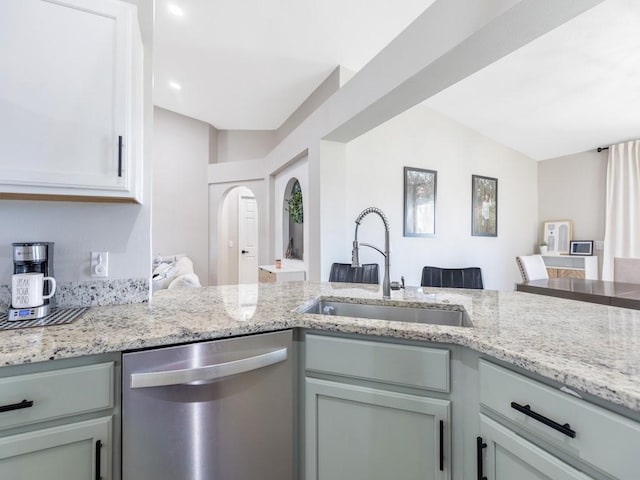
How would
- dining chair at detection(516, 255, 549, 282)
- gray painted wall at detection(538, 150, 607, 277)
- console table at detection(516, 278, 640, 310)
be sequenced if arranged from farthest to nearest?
gray painted wall at detection(538, 150, 607, 277) → dining chair at detection(516, 255, 549, 282) → console table at detection(516, 278, 640, 310)

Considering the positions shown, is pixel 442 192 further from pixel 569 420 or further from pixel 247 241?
pixel 247 241

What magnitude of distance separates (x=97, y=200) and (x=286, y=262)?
3567 mm

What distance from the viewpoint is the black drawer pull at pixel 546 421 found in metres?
0.66

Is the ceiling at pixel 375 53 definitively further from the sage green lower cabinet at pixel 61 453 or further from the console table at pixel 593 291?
the sage green lower cabinet at pixel 61 453

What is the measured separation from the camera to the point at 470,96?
3.89 m

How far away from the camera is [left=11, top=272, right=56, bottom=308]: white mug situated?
3.74 ft

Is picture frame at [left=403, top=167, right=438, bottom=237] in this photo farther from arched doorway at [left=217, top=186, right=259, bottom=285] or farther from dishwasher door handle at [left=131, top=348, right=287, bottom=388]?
arched doorway at [left=217, top=186, right=259, bottom=285]

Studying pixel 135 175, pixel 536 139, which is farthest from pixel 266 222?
pixel 536 139

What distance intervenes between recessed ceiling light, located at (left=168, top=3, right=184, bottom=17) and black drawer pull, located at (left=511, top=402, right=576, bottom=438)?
3.94m

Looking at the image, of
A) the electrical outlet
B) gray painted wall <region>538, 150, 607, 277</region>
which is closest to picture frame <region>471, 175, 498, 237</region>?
gray painted wall <region>538, 150, 607, 277</region>

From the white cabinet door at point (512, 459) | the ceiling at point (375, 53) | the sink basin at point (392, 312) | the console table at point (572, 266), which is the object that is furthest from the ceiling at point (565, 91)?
the white cabinet door at point (512, 459)

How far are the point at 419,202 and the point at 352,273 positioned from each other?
170 cm

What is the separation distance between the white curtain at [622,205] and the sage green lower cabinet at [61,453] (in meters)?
6.06

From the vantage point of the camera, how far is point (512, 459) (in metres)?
0.79
